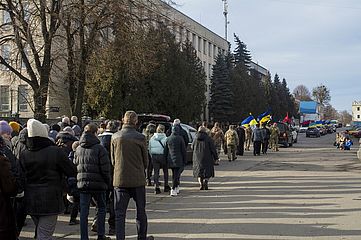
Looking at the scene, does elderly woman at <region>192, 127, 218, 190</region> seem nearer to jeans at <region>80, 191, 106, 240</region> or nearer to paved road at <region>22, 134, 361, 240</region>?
paved road at <region>22, 134, 361, 240</region>

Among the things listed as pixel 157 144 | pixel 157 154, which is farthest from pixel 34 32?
pixel 157 154

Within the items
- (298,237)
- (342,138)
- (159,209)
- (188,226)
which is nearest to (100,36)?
(159,209)

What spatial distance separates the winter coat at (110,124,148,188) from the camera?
24.7 feet

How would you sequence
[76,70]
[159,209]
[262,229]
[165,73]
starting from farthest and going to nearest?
[165,73] → [76,70] → [159,209] → [262,229]

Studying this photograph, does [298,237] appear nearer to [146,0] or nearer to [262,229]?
[262,229]

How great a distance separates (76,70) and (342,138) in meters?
22.4

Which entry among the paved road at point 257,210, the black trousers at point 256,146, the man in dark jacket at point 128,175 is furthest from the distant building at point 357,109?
the man in dark jacket at point 128,175

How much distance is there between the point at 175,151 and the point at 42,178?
738 cm

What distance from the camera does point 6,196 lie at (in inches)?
222

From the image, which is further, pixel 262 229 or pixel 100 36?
pixel 100 36

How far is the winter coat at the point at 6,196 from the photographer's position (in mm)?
5543

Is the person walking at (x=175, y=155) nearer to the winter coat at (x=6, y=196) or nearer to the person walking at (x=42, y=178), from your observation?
the person walking at (x=42, y=178)

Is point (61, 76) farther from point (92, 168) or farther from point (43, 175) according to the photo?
point (43, 175)

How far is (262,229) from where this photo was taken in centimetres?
890
